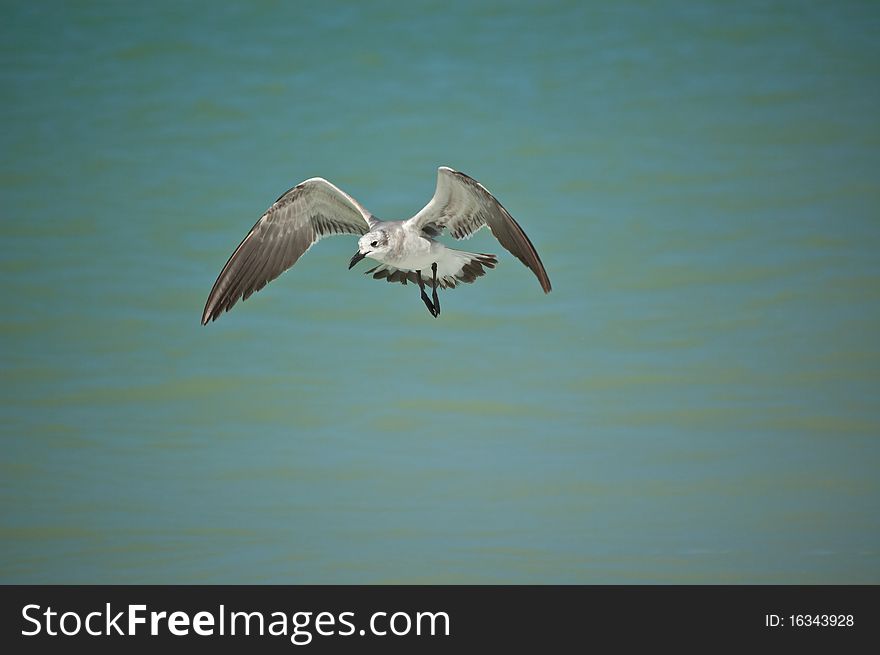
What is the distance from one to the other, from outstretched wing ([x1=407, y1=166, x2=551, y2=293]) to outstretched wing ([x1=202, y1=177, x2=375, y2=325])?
0.77 m

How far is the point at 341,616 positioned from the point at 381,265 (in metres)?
3.83

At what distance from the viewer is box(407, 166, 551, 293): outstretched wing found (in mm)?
8781

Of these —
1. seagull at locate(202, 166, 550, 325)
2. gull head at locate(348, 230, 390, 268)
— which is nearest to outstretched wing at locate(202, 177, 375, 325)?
seagull at locate(202, 166, 550, 325)

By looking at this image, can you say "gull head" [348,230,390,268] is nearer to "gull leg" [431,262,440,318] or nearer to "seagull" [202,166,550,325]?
"seagull" [202,166,550,325]

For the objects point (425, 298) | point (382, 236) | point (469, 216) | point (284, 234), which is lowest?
point (425, 298)

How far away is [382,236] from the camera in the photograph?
9320mm

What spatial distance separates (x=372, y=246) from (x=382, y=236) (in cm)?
17

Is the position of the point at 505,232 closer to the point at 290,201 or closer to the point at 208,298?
the point at 290,201

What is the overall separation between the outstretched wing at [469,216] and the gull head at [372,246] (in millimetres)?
407

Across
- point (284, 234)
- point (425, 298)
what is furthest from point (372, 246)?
point (284, 234)

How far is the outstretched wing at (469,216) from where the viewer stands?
8781mm

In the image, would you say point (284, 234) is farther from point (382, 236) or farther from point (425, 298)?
point (425, 298)

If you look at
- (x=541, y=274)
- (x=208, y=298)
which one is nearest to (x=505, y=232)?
(x=541, y=274)

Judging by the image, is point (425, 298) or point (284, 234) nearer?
point (425, 298)
